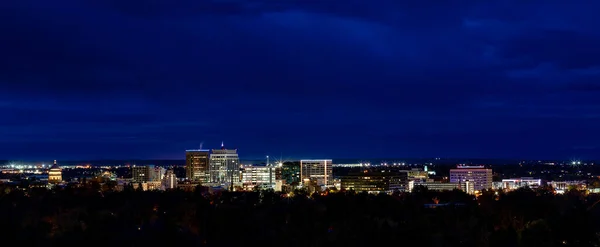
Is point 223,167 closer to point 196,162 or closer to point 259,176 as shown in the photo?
point 196,162

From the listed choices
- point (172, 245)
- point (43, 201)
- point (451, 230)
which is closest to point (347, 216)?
point (451, 230)

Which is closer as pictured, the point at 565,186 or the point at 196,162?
the point at 565,186

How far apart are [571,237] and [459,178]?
107 m

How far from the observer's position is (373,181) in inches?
5157

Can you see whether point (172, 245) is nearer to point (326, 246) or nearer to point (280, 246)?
point (280, 246)

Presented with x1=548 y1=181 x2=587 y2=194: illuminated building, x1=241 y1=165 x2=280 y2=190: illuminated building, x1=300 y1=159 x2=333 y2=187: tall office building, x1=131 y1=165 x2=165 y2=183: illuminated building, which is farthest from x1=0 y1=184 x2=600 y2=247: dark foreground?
x1=300 y1=159 x2=333 y2=187: tall office building

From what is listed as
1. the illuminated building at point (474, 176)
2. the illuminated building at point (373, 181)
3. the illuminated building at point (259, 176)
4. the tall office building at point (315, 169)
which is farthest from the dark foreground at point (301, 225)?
the tall office building at point (315, 169)

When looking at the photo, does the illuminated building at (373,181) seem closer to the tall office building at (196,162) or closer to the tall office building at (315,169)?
the tall office building at (315,169)

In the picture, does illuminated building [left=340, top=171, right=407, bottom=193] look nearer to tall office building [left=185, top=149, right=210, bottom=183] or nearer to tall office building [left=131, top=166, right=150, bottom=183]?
tall office building [left=185, top=149, right=210, bottom=183]

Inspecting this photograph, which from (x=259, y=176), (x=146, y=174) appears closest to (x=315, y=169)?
(x=259, y=176)

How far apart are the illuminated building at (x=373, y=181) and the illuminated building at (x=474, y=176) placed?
13982 mm

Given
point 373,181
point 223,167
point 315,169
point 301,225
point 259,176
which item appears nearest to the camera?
point 301,225

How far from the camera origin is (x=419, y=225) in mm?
41281

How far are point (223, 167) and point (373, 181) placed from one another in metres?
39.7
